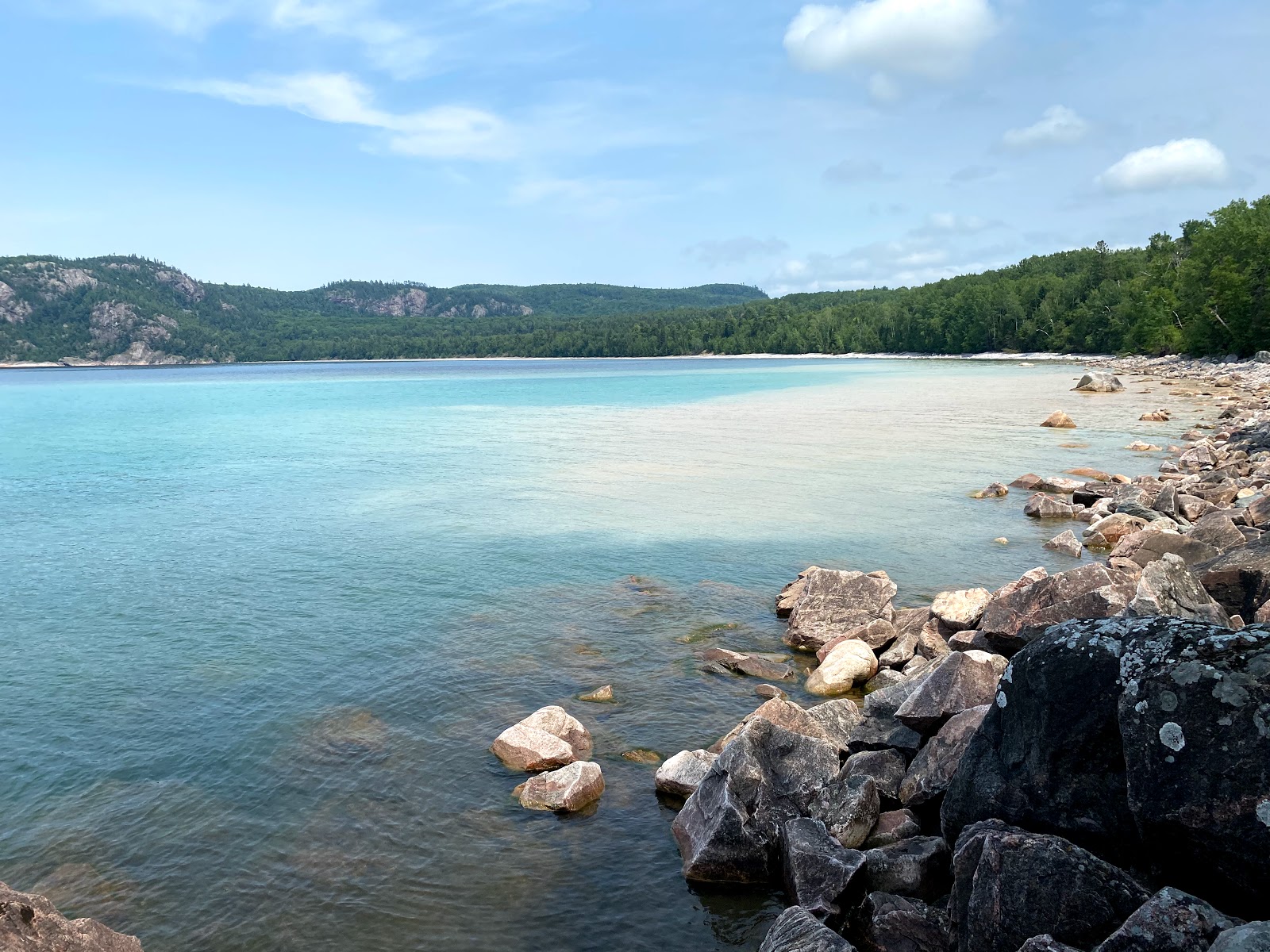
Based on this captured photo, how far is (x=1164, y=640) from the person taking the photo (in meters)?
6.05

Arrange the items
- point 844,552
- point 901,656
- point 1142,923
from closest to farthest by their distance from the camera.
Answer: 1. point 1142,923
2. point 901,656
3. point 844,552

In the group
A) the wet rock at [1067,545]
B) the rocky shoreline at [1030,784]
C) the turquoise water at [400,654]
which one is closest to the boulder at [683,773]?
the rocky shoreline at [1030,784]

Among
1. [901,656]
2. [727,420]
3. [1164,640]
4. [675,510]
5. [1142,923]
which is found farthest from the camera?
[727,420]

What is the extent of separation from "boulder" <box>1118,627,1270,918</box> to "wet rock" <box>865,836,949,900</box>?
5.98ft

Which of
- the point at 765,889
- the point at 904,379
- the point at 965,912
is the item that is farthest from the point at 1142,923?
the point at 904,379

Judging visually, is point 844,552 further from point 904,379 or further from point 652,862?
point 904,379

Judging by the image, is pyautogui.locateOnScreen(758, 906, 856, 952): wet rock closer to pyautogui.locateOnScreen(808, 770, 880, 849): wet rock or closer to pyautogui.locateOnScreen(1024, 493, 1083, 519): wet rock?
pyautogui.locateOnScreen(808, 770, 880, 849): wet rock

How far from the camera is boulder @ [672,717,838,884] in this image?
27.8 feet

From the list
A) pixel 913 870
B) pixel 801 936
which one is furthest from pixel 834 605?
pixel 801 936

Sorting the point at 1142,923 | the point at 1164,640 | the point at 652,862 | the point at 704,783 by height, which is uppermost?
the point at 1164,640

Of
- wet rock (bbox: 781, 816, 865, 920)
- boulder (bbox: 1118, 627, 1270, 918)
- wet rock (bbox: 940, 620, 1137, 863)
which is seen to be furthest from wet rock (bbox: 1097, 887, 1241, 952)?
wet rock (bbox: 781, 816, 865, 920)

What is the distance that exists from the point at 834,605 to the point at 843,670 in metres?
2.37

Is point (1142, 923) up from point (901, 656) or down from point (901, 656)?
up

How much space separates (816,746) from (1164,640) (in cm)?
419
